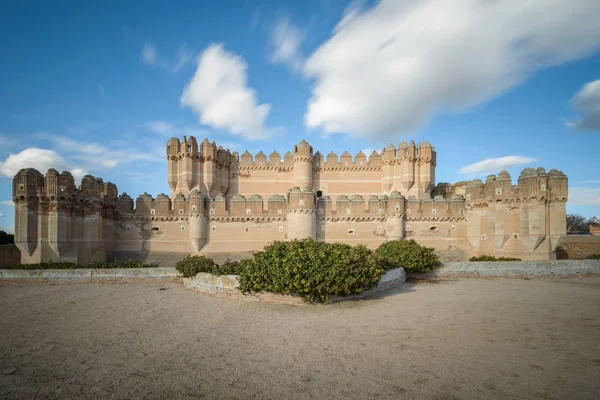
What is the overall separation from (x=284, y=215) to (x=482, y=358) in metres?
16.4

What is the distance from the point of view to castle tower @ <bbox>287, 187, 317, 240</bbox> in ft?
68.7

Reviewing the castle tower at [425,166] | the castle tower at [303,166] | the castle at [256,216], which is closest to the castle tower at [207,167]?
the castle at [256,216]

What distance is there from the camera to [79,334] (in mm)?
8250

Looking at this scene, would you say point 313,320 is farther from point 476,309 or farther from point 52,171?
point 52,171

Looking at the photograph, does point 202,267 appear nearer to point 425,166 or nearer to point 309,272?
point 309,272

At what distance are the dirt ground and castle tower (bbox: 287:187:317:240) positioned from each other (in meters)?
9.62

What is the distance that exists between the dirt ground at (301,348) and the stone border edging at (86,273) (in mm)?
3312

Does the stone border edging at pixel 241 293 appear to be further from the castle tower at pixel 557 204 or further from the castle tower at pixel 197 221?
the castle tower at pixel 557 204

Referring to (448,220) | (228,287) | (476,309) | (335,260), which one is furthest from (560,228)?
(228,287)

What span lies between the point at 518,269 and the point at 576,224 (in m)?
61.9

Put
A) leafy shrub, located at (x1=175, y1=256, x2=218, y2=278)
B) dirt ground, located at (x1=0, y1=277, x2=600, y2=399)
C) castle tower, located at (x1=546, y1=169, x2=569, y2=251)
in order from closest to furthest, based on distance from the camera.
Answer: dirt ground, located at (x1=0, y1=277, x2=600, y2=399) < leafy shrub, located at (x1=175, y1=256, x2=218, y2=278) < castle tower, located at (x1=546, y1=169, x2=569, y2=251)

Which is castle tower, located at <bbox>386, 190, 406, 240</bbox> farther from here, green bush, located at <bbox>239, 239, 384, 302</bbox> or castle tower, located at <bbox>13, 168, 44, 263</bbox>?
castle tower, located at <bbox>13, 168, 44, 263</bbox>

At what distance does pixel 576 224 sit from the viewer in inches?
2363

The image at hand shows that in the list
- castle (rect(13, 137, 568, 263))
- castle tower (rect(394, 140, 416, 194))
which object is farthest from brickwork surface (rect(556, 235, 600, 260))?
castle tower (rect(394, 140, 416, 194))
